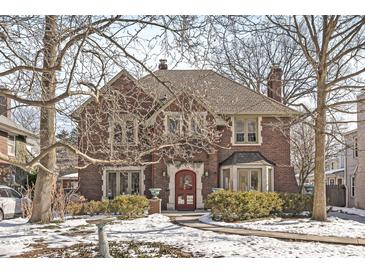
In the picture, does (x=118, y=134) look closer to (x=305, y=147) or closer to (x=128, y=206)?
(x=128, y=206)

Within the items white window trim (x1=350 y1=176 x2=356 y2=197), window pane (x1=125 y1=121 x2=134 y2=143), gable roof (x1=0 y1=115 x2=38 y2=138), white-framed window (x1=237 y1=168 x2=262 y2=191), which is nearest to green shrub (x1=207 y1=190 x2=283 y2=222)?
white-framed window (x1=237 y1=168 x2=262 y2=191)

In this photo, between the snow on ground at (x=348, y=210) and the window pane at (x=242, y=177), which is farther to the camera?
the window pane at (x=242, y=177)

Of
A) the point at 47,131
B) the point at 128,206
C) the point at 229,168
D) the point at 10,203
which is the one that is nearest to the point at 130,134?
the point at 47,131

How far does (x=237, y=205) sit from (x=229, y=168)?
322 cm

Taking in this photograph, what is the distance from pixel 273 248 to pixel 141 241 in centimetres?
212

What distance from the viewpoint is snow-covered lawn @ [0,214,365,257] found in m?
6.67

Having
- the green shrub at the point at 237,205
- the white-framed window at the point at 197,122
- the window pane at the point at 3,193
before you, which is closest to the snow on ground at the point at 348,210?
the green shrub at the point at 237,205

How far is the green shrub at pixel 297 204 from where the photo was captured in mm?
11656

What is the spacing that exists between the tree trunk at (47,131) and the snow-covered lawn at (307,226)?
362 cm

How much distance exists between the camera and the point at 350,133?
1252 centimetres

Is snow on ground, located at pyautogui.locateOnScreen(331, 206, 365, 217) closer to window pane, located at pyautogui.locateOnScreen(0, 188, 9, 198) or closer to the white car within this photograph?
the white car

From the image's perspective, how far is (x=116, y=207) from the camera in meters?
10.7

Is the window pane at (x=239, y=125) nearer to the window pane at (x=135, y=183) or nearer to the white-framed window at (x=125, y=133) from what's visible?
the window pane at (x=135, y=183)
